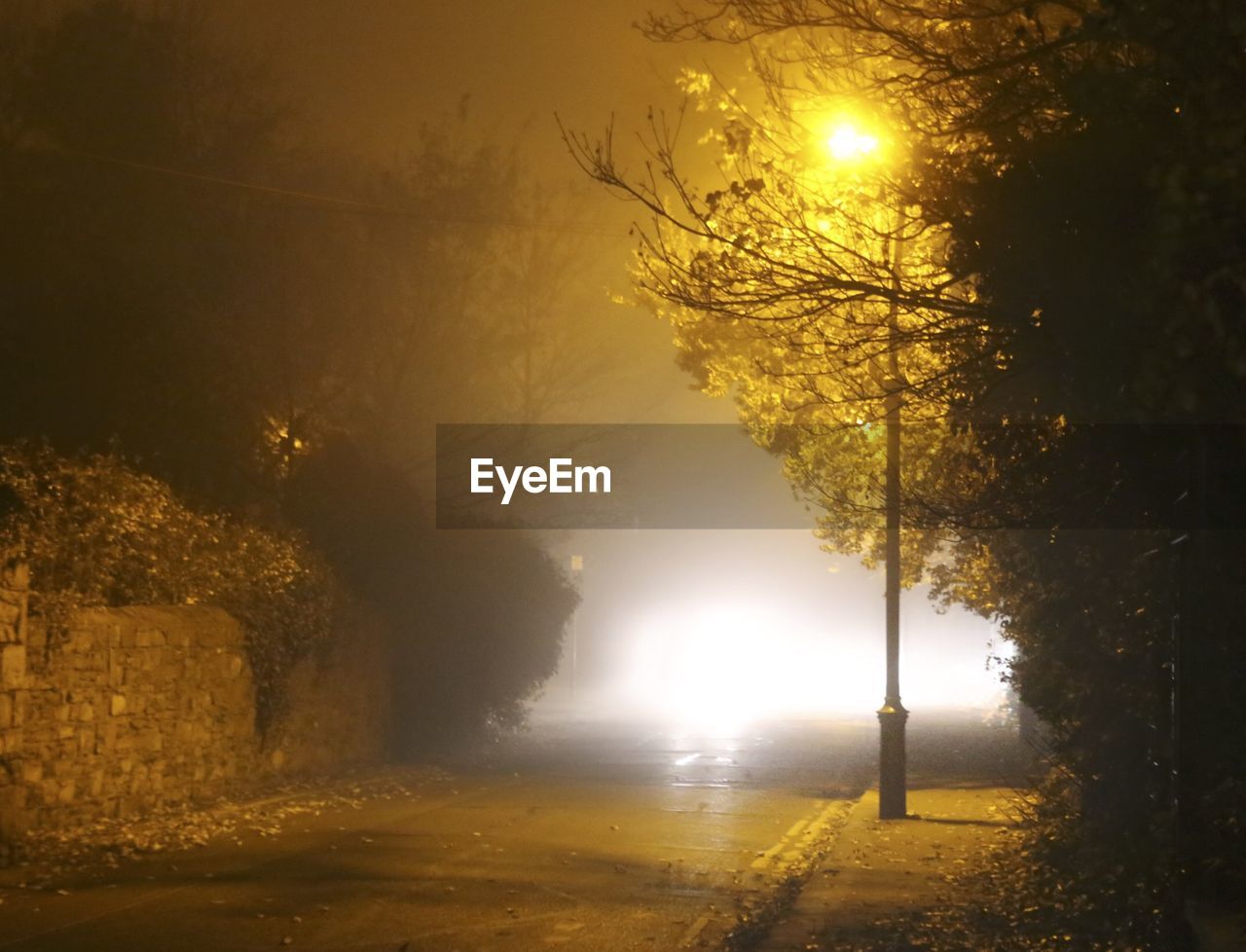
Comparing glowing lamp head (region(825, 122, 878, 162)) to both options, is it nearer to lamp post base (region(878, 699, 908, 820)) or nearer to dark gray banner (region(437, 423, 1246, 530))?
dark gray banner (region(437, 423, 1246, 530))

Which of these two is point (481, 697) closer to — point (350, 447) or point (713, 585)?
point (350, 447)

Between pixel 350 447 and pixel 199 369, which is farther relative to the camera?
pixel 350 447

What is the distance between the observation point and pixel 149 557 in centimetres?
1650

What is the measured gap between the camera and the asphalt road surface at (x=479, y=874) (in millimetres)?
9273

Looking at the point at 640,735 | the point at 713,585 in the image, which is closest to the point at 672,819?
the point at 640,735

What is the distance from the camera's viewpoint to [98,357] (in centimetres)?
1862

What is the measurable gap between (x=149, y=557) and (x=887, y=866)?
365 inches

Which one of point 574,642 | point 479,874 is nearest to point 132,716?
point 479,874

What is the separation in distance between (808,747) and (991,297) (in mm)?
20108
